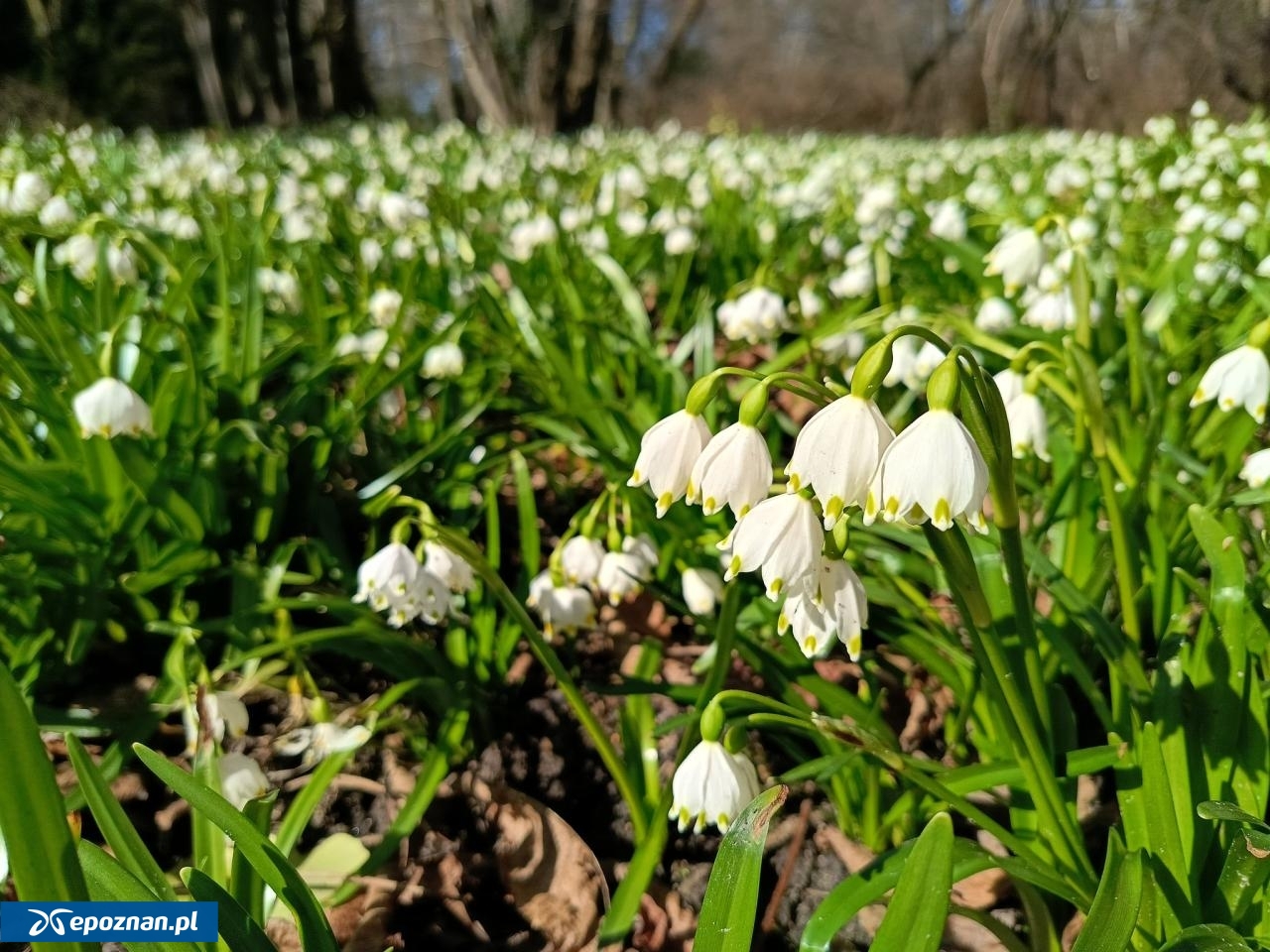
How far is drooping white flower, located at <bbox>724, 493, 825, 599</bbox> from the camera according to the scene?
1.00 meters

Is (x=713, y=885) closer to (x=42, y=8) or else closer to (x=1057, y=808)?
(x=1057, y=808)

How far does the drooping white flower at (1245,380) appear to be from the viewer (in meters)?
1.53

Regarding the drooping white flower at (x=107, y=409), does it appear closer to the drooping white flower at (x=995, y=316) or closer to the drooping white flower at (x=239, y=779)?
the drooping white flower at (x=239, y=779)

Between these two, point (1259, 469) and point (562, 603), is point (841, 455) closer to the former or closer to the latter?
point (562, 603)

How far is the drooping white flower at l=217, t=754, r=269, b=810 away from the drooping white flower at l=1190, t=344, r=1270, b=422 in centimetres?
164

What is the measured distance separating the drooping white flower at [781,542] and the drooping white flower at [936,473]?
101mm

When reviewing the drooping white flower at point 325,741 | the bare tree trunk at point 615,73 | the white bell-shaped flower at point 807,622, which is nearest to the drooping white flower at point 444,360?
the drooping white flower at point 325,741

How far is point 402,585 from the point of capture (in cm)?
167

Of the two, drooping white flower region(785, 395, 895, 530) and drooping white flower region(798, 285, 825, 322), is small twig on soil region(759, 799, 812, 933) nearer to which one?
drooping white flower region(785, 395, 895, 530)

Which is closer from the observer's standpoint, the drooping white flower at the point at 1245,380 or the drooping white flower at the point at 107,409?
the drooping white flower at the point at 1245,380

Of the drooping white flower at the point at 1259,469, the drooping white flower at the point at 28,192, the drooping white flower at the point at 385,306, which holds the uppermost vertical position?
the drooping white flower at the point at 28,192

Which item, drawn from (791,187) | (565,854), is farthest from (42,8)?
(565,854)

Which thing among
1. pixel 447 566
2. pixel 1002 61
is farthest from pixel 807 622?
pixel 1002 61

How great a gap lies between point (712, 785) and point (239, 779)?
0.76 m
